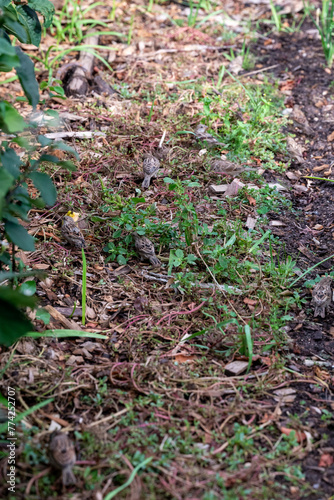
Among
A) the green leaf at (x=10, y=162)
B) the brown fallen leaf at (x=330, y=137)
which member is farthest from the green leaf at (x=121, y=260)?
the brown fallen leaf at (x=330, y=137)

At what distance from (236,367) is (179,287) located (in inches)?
22.0

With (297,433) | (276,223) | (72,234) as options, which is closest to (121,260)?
(72,234)

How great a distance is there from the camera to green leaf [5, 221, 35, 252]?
186 centimetres

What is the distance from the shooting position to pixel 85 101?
405cm

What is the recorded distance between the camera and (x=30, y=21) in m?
2.38

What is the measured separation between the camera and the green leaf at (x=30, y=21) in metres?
2.36

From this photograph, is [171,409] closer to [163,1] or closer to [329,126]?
[329,126]

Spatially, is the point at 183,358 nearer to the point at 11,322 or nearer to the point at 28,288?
the point at 28,288

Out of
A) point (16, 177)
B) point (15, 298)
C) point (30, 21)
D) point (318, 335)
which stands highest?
point (30, 21)

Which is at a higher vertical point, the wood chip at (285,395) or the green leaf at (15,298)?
the green leaf at (15,298)

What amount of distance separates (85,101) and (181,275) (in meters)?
2.18

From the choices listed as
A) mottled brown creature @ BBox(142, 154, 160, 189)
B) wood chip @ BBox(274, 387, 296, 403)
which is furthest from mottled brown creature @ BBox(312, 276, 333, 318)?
mottled brown creature @ BBox(142, 154, 160, 189)

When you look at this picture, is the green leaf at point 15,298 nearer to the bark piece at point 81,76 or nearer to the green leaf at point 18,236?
the green leaf at point 18,236

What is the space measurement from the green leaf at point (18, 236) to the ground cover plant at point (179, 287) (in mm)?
34
